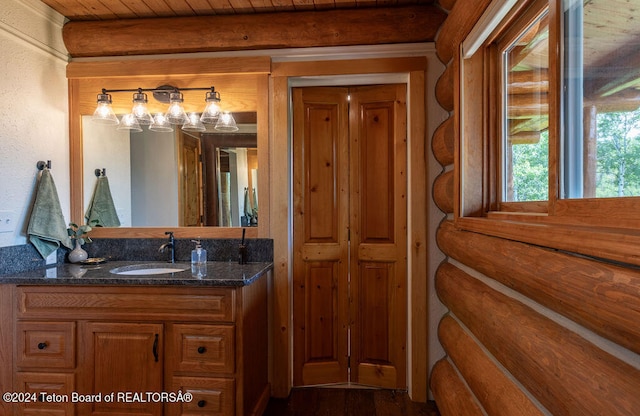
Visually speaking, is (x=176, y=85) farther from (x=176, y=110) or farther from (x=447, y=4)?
(x=447, y=4)

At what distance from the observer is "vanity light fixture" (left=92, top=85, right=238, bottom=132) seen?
7.53 feet

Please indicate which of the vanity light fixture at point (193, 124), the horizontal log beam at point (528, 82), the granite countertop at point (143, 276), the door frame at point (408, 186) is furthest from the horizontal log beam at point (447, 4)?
the granite countertop at point (143, 276)

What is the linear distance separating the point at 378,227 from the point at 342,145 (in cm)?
64

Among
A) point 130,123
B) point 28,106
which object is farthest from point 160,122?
point 28,106

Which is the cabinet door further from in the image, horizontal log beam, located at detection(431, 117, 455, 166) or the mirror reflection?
horizontal log beam, located at detection(431, 117, 455, 166)

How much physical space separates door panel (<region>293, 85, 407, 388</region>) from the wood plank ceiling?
521 mm

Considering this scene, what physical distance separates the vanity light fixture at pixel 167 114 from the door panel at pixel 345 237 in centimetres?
53

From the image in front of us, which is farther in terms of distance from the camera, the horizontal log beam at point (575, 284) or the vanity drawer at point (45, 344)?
the vanity drawer at point (45, 344)

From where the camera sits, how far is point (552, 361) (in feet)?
3.03

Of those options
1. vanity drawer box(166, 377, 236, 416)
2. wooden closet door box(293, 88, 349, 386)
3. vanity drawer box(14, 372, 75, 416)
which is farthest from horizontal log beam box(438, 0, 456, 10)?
vanity drawer box(14, 372, 75, 416)

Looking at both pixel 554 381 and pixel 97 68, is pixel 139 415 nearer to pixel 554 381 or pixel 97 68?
pixel 554 381

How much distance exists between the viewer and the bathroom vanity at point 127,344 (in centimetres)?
175

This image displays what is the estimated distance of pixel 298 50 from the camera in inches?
90.0

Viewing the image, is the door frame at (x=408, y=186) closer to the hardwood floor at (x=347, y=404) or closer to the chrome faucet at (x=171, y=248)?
the hardwood floor at (x=347, y=404)
